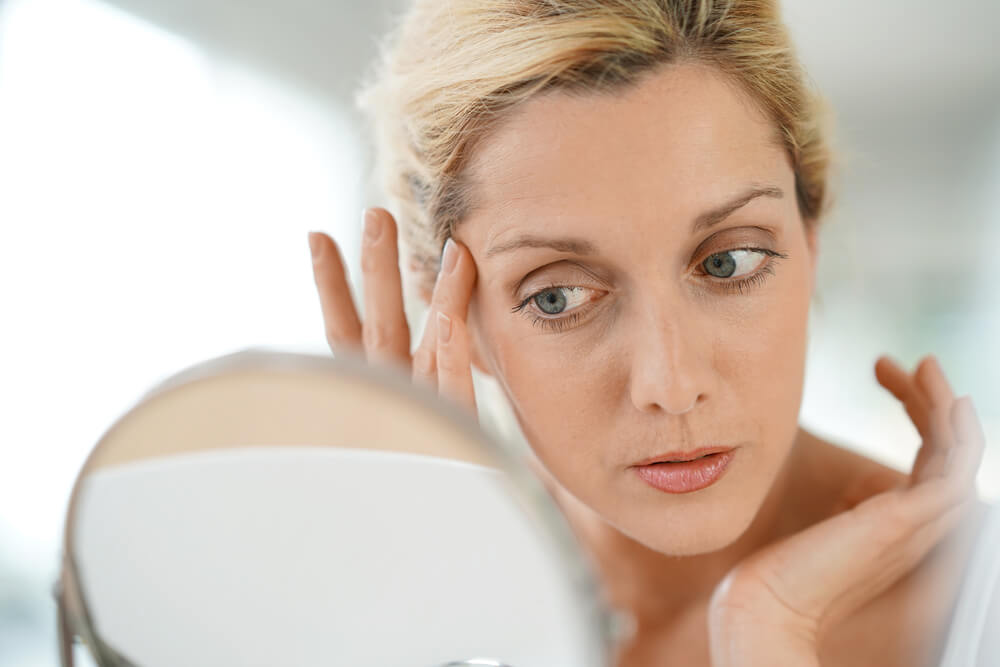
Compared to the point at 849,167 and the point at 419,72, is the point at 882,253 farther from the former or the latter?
the point at 419,72

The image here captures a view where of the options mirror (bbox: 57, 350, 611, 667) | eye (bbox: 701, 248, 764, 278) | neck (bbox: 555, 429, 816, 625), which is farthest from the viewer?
neck (bbox: 555, 429, 816, 625)

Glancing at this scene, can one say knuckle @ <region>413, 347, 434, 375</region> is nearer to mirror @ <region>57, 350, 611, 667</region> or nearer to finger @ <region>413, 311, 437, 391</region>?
finger @ <region>413, 311, 437, 391</region>

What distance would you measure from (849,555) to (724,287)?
0.70 ft

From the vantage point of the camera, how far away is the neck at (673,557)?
0.63 meters

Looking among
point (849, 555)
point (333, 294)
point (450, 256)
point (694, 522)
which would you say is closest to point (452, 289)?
point (450, 256)

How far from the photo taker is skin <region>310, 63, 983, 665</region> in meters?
0.49

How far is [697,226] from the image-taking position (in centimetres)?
49

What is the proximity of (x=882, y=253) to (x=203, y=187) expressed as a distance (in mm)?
589

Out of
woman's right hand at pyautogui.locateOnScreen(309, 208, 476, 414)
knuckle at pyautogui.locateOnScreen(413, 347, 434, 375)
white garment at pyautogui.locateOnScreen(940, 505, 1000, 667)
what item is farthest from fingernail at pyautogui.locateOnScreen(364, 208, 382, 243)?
white garment at pyautogui.locateOnScreen(940, 505, 1000, 667)

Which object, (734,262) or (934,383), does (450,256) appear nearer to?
(734,262)

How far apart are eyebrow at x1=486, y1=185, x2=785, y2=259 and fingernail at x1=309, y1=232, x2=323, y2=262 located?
0.19 meters

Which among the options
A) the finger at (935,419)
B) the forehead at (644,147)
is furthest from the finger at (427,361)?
the finger at (935,419)

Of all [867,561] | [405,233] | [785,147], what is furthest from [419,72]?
[867,561]

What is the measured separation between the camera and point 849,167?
58 cm
